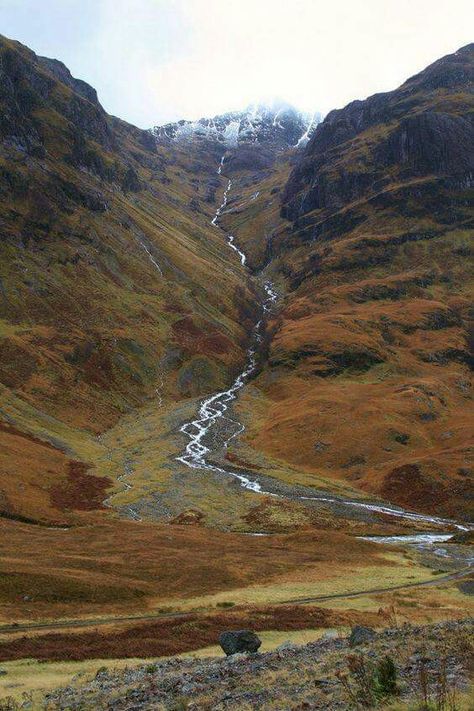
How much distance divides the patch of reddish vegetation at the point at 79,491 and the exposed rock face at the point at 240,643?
6106 centimetres

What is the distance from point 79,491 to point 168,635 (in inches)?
2437

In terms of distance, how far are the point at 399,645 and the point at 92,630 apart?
2142 cm

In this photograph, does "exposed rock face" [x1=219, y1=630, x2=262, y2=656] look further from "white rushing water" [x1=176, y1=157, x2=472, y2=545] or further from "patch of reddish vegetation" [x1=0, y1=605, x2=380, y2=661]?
"white rushing water" [x1=176, y1=157, x2=472, y2=545]

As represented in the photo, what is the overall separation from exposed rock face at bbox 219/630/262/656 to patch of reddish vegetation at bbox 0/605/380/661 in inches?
210

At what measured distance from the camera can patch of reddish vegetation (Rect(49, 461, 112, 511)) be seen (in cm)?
8712

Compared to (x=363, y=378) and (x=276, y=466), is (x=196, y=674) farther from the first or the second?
(x=363, y=378)

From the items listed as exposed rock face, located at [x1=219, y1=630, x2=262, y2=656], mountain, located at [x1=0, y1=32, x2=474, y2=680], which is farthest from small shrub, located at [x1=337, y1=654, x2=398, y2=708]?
mountain, located at [x1=0, y1=32, x2=474, y2=680]

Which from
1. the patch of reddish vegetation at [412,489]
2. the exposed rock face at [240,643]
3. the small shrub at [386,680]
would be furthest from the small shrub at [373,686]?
the patch of reddish vegetation at [412,489]

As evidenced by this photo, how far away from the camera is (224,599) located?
4869cm

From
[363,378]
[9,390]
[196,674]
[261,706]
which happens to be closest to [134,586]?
[196,674]

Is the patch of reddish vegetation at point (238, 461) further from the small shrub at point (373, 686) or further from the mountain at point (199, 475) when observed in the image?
the small shrub at point (373, 686)

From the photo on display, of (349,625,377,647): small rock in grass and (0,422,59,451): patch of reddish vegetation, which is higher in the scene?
(349,625,377,647): small rock in grass

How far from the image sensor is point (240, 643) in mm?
28984

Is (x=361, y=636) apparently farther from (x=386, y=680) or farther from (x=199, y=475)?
(x=199, y=475)
